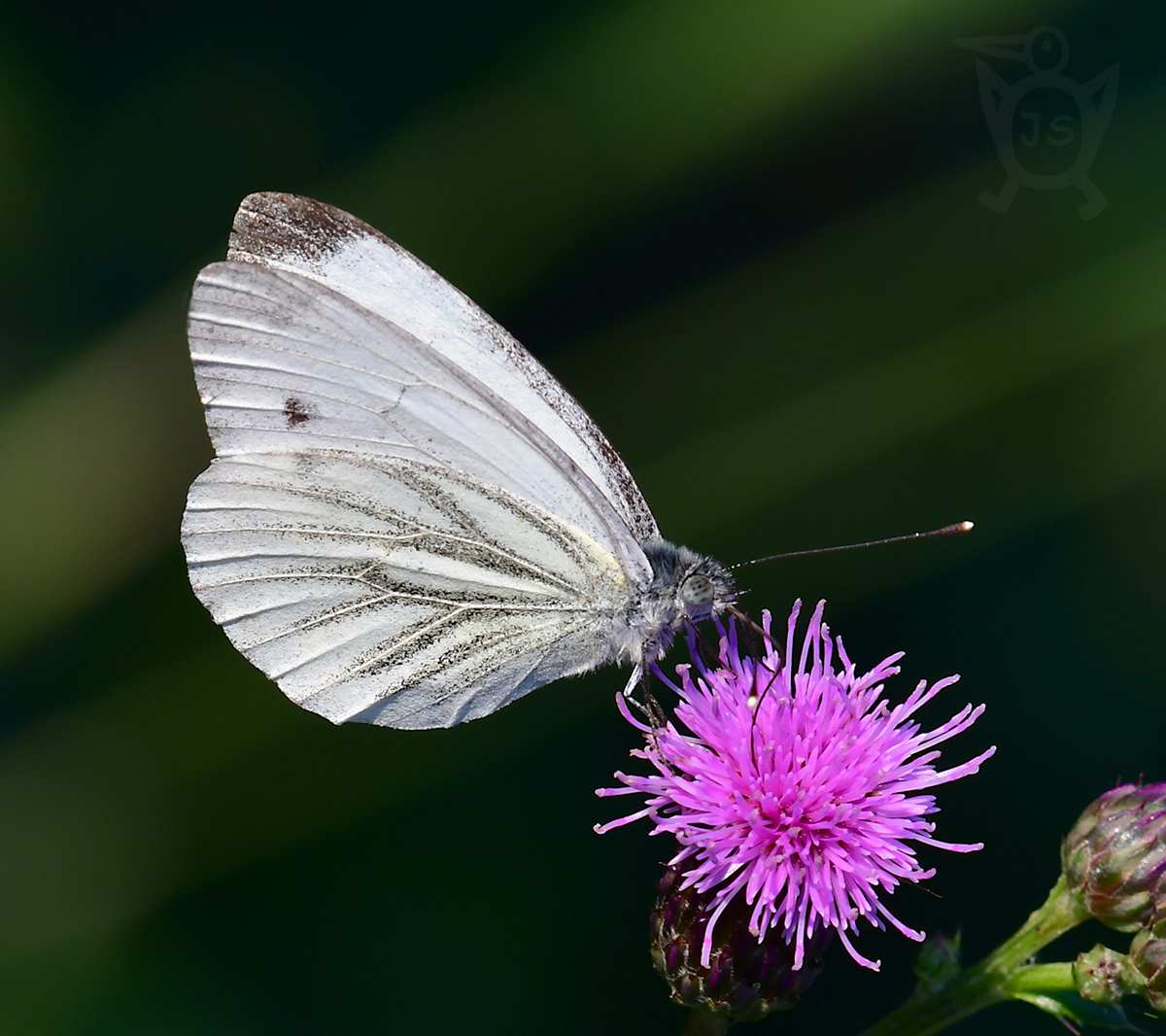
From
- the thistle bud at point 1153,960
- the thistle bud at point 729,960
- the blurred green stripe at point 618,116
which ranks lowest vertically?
the thistle bud at point 1153,960

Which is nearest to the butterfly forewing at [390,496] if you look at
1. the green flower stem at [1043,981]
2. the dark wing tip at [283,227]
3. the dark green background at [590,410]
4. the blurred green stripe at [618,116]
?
the dark wing tip at [283,227]

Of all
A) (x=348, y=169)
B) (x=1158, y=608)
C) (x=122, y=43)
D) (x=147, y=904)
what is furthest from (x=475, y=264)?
(x=1158, y=608)

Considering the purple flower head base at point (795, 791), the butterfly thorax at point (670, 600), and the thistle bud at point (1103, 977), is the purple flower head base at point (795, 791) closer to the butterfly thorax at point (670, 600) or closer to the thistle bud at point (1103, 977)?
the butterfly thorax at point (670, 600)

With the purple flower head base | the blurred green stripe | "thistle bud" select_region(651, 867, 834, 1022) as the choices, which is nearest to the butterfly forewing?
the purple flower head base

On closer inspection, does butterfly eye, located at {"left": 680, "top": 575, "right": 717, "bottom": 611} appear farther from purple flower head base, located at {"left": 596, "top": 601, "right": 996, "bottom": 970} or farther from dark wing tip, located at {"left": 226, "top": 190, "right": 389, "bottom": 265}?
dark wing tip, located at {"left": 226, "top": 190, "right": 389, "bottom": 265}

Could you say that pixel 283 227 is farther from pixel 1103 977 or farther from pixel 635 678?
pixel 1103 977

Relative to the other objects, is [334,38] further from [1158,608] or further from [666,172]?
[1158,608]

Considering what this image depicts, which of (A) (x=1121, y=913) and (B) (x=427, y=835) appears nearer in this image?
(A) (x=1121, y=913)
